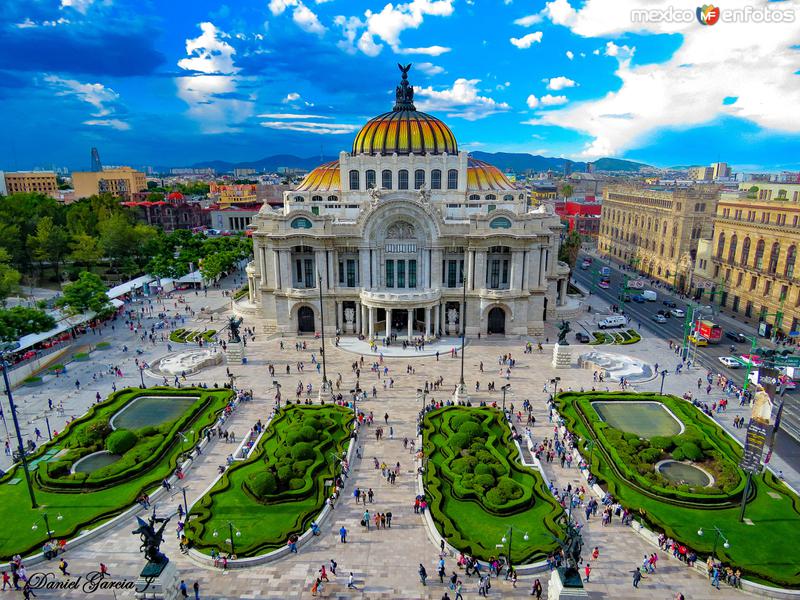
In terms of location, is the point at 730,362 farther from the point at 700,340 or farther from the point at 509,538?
the point at 509,538

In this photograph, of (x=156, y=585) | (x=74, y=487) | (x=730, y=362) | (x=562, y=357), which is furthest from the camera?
(x=730, y=362)

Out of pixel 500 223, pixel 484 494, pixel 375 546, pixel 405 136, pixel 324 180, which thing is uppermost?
pixel 405 136

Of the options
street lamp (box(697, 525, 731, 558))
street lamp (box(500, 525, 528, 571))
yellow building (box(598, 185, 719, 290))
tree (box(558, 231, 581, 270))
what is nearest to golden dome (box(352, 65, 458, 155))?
tree (box(558, 231, 581, 270))

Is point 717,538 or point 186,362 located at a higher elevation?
point 186,362

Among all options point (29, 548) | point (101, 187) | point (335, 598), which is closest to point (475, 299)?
point (335, 598)

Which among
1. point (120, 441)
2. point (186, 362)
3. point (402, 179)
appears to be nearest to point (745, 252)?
point (402, 179)

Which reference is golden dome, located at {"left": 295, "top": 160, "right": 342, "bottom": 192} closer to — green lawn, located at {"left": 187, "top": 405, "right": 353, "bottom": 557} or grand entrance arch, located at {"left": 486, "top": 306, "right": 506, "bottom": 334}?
grand entrance arch, located at {"left": 486, "top": 306, "right": 506, "bottom": 334}

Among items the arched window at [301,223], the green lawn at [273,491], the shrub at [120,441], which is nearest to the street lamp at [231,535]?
the green lawn at [273,491]
